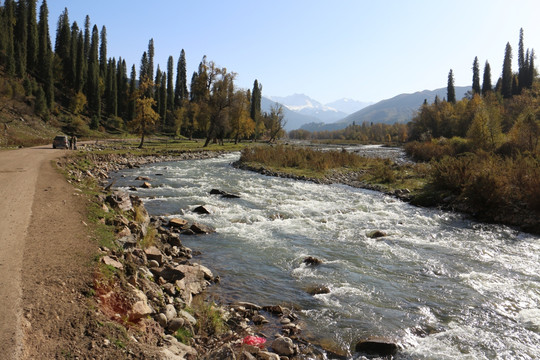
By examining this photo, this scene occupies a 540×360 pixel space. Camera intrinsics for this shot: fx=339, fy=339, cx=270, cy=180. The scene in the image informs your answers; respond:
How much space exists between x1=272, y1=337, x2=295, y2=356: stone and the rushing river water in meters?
0.86

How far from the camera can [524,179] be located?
1739 centimetres

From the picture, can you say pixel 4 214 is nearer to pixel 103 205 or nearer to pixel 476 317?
pixel 103 205

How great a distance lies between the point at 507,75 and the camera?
345ft

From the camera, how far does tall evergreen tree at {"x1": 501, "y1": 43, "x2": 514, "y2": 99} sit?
10331cm

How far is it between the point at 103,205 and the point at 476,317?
38.9 feet

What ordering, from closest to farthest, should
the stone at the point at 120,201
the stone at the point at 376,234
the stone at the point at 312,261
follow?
the stone at the point at 312,261
the stone at the point at 120,201
the stone at the point at 376,234

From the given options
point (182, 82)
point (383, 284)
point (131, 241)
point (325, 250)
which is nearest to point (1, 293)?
point (131, 241)

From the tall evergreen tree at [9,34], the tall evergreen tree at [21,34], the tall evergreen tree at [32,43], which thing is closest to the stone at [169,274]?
the tall evergreen tree at [9,34]

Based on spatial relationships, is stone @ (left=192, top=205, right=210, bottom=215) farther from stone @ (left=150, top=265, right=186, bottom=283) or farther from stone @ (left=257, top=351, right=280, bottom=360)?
stone @ (left=257, top=351, right=280, bottom=360)

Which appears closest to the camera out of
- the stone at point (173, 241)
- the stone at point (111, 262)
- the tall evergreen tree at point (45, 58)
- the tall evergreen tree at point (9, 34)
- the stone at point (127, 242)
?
the stone at point (111, 262)

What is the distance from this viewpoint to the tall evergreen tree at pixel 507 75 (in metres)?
103

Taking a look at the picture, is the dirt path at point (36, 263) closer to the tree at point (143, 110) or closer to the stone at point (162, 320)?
the stone at point (162, 320)

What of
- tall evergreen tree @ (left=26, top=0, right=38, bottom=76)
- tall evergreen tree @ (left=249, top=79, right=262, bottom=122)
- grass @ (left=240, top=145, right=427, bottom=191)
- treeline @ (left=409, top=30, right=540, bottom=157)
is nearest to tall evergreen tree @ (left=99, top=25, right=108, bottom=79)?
tall evergreen tree @ (left=26, top=0, right=38, bottom=76)

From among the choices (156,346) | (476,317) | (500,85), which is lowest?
(476,317)
